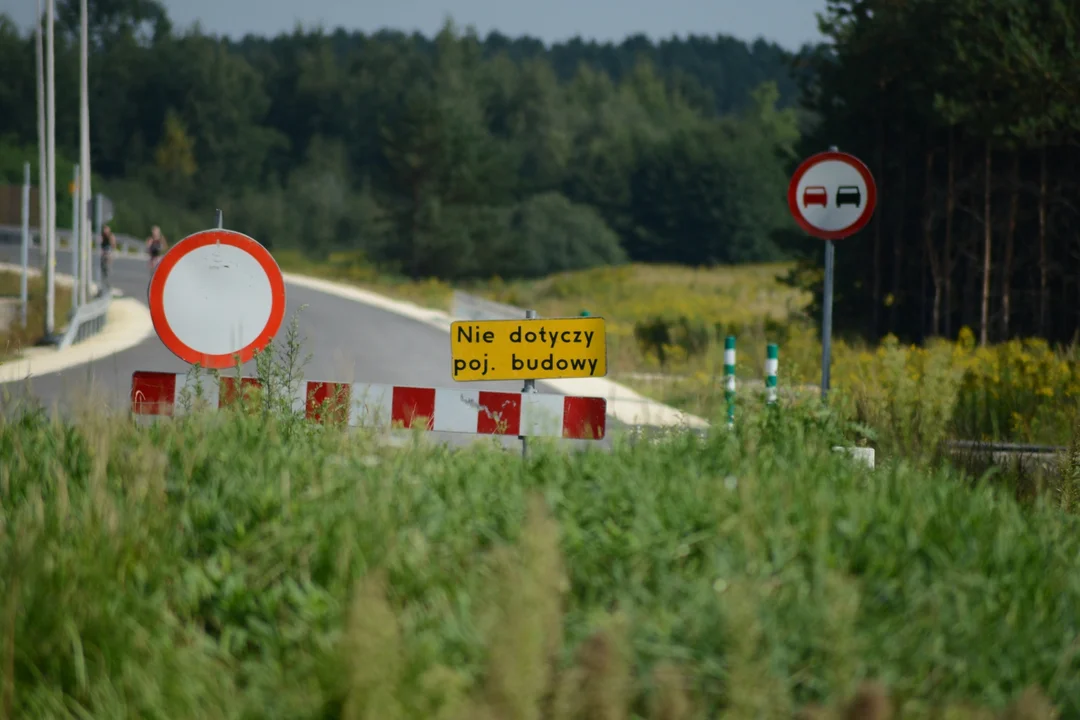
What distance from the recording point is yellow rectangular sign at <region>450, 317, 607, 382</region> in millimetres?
6637

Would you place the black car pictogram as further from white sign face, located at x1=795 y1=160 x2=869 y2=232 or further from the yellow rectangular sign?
the yellow rectangular sign

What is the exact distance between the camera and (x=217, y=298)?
688cm

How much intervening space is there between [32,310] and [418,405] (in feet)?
80.3

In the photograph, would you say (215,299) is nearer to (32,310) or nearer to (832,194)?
(832,194)

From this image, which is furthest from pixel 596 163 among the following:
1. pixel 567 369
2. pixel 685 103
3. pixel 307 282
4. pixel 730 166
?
pixel 567 369

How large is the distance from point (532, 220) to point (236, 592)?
3711 inches

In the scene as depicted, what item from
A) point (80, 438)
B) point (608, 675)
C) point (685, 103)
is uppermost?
point (685, 103)

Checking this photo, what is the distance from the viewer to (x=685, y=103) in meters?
141

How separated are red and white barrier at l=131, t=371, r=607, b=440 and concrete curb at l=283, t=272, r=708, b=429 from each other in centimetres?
25

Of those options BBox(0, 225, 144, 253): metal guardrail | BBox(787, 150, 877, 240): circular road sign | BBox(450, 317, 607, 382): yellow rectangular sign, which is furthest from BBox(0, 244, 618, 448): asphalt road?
BBox(0, 225, 144, 253): metal guardrail

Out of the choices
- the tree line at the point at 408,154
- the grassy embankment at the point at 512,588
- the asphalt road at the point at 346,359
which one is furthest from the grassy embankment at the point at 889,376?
the tree line at the point at 408,154

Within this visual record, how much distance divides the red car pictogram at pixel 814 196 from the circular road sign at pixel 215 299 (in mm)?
5262

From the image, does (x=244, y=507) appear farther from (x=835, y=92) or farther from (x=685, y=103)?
(x=685, y=103)

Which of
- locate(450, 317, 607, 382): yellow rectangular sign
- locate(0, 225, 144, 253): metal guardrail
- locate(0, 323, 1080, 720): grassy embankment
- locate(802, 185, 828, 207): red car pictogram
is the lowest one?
locate(0, 323, 1080, 720): grassy embankment
